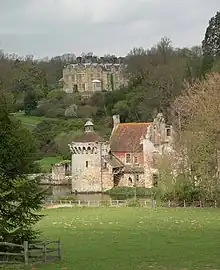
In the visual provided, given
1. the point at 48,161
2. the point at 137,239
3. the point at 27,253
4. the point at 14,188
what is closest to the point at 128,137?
the point at 48,161

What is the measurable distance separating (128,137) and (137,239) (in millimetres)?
44055

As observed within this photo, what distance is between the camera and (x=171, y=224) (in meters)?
31.6

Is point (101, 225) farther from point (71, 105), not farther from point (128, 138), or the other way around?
point (71, 105)

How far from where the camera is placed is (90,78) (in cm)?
12694

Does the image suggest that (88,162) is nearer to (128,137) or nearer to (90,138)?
(90,138)

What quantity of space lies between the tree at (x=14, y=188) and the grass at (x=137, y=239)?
1609 millimetres

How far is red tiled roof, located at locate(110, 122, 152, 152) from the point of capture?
68.2 metres

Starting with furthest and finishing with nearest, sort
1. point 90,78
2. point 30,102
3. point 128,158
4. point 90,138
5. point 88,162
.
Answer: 1. point 90,78
2. point 30,102
3. point 128,158
4. point 88,162
5. point 90,138

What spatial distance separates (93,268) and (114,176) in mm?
50109

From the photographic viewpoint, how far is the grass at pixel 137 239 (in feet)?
62.5

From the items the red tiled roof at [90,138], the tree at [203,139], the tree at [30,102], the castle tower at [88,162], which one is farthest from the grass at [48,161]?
the tree at [203,139]

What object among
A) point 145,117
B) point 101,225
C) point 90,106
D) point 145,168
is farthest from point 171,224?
point 90,106

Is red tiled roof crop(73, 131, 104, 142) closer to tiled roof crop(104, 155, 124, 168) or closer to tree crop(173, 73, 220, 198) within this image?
tiled roof crop(104, 155, 124, 168)

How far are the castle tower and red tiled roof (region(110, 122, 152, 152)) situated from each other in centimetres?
213
